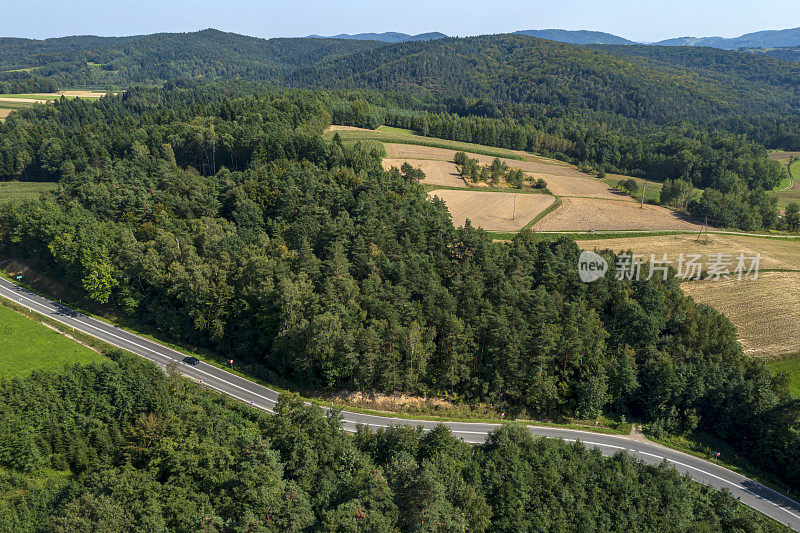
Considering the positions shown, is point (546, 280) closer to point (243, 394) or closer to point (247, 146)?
point (243, 394)

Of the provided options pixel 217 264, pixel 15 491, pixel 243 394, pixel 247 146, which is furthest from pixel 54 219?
pixel 15 491

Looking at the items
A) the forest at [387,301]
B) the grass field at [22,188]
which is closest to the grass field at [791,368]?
the forest at [387,301]

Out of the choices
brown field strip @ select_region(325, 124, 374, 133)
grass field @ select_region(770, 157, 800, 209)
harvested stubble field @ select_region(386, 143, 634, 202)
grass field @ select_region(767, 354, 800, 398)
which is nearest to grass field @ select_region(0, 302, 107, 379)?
grass field @ select_region(767, 354, 800, 398)

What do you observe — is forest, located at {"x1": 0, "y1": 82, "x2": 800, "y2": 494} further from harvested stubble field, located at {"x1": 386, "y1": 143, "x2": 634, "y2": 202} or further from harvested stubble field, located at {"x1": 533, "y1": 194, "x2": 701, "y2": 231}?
harvested stubble field, located at {"x1": 386, "y1": 143, "x2": 634, "y2": 202}

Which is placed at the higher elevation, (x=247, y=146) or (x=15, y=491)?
(x=247, y=146)

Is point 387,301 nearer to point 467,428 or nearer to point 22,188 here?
point 467,428

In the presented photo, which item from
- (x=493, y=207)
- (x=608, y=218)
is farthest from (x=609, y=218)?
(x=493, y=207)
